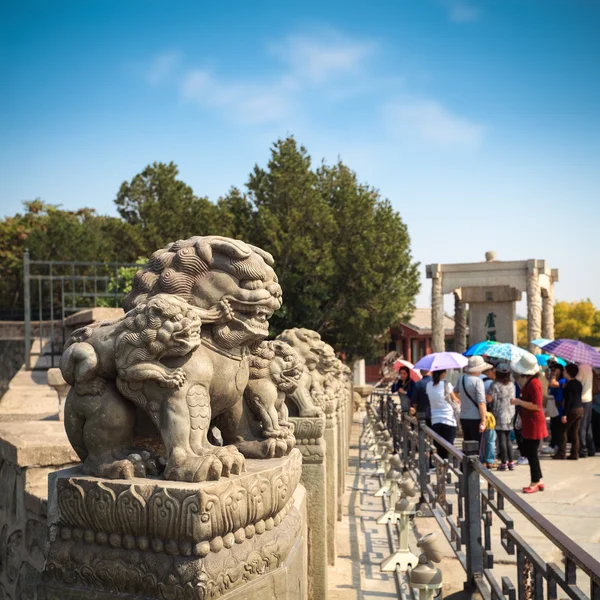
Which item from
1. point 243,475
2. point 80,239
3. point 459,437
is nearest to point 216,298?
point 243,475

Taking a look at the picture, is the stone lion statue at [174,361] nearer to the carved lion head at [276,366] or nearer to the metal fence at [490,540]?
the carved lion head at [276,366]

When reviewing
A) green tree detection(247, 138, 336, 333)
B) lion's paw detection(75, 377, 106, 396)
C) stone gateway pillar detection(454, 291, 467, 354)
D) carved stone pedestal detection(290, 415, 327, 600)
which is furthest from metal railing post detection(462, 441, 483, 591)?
stone gateway pillar detection(454, 291, 467, 354)

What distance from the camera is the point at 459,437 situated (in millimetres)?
13328

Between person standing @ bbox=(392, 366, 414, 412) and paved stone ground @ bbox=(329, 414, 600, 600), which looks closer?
paved stone ground @ bbox=(329, 414, 600, 600)

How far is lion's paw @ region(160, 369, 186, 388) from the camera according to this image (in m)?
2.06

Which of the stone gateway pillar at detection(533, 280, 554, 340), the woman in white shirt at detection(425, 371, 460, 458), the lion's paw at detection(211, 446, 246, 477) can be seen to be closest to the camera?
the lion's paw at detection(211, 446, 246, 477)

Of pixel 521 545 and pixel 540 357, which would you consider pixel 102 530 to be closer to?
pixel 521 545

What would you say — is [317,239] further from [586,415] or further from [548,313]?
[548,313]

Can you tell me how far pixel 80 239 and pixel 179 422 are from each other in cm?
2140

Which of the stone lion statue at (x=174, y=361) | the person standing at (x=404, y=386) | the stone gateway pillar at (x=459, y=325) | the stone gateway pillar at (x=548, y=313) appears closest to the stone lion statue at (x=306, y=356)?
the stone lion statue at (x=174, y=361)

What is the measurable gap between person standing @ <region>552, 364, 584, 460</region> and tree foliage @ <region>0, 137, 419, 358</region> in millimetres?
6379

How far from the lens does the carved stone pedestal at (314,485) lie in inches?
152

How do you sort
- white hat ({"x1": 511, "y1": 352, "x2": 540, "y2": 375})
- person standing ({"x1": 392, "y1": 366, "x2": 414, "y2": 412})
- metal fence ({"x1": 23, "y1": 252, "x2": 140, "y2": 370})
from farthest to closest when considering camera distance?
person standing ({"x1": 392, "y1": 366, "x2": 414, "y2": 412}) < metal fence ({"x1": 23, "y1": 252, "x2": 140, "y2": 370}) < white hat ({"x1": 511, "y1": 352, "x2": 540, "y2": 375})

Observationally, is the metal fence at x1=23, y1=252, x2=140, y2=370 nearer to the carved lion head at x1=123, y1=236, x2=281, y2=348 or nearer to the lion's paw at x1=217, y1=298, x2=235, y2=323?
the carved lion head at x1=123, y1=236, x2=281, y2=348
